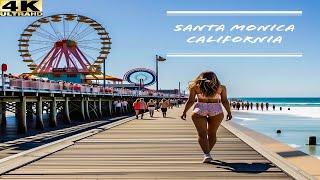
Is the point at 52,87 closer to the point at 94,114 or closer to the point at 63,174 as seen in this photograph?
the point at 94,114

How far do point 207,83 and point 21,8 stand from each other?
59.6 feet

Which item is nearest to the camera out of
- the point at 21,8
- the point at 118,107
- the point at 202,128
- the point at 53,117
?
the point at 202,128

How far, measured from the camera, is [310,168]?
27.7 feet

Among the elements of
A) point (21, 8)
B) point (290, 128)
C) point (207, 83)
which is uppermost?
point (21, 8)

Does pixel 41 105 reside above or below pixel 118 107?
above

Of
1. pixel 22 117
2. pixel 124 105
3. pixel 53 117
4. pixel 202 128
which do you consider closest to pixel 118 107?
pixel 124 105

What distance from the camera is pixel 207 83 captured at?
348 inches

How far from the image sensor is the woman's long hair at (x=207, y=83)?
28.9ft

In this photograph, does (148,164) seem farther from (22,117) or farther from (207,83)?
(22,117)

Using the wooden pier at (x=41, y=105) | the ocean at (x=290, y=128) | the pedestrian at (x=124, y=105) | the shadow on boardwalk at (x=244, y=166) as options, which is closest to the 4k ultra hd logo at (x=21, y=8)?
the wooden pier at (x=41, y=105)

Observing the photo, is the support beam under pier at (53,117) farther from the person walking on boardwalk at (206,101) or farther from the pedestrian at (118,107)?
the person walking on boardwalk at (206,101)

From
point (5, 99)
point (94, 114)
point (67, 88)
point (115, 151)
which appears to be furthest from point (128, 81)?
point (115, 151)

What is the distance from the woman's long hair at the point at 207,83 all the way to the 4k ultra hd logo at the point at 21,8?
17.0 metres

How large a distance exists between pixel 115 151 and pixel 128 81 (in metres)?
139
